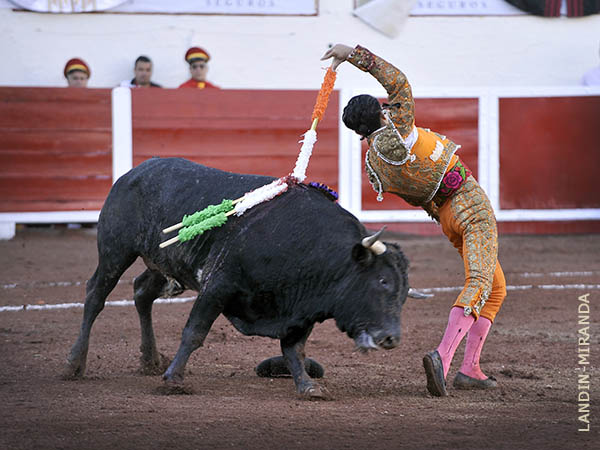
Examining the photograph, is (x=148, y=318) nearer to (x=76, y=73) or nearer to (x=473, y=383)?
(x=473, y=383)

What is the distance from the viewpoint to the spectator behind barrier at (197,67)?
342 inches

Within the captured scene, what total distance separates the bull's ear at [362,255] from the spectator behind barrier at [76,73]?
5807 millimetres

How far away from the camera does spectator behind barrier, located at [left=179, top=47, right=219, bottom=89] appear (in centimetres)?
869

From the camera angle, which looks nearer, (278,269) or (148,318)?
(278,269)

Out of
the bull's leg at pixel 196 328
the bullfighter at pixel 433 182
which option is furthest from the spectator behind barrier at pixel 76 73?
the bull's leg at pixel 196 328

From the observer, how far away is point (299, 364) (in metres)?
3.47

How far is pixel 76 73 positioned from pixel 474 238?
5.80 m

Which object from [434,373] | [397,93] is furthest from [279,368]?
[397,93]

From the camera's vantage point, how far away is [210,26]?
9359 millimetres

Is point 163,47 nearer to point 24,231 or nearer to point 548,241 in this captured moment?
point 24,231

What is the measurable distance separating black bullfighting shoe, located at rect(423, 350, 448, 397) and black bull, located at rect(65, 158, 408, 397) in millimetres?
179

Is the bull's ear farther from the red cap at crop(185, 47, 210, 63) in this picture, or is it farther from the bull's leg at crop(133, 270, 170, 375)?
the red cap at crop(185, 47, 210, 63)

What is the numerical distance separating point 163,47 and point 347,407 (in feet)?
21.7

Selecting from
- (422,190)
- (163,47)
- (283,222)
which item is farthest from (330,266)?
(163,47)
